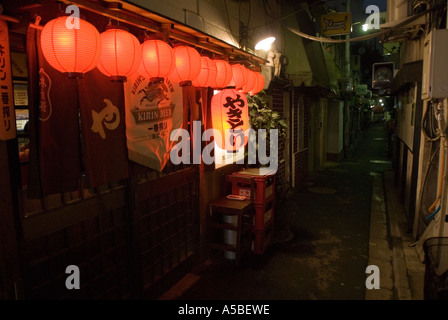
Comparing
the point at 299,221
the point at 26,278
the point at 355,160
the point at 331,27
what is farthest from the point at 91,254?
the point at 355,160

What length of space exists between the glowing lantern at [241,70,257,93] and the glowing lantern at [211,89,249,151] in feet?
1.18

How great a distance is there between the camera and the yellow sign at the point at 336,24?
1598 centimetres

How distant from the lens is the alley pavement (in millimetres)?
7199

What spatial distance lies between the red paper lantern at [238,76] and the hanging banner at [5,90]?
4.96 meters

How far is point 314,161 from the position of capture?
72.1 feet

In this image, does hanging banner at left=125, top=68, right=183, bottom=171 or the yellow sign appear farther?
the yellow sign

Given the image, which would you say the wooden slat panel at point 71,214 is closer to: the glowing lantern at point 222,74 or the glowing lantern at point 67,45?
the glowing lantern at point 67,45

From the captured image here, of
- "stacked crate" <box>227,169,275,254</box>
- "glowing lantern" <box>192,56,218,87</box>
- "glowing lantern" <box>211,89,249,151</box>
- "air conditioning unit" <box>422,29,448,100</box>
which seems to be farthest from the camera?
"stacked crate" <box>227,169,275,254</box>

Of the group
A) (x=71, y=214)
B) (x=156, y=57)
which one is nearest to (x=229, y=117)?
(x=156, y=57)

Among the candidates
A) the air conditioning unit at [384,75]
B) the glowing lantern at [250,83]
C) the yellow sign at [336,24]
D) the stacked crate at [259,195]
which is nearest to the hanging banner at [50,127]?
the glowing lantern at [250,83]

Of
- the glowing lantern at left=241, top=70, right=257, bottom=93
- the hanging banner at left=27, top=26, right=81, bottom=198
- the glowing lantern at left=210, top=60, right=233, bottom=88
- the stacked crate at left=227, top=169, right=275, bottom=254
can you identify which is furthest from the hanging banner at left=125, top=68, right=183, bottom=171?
the stacked crate at left=227, top=169, right=275, bottom=254

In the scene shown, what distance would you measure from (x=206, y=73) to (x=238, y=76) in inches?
55.7

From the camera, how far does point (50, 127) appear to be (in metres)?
4.30

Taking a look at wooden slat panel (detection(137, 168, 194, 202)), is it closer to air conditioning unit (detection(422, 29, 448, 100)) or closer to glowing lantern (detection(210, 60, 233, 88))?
glowing lantern (detection(210, 60, 233, 88))
